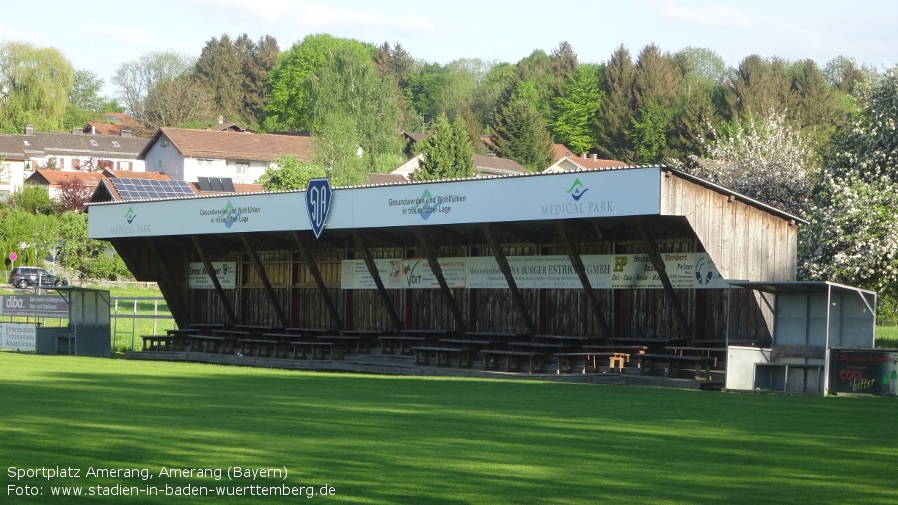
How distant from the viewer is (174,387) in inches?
735

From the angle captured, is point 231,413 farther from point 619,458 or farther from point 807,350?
point 807,350

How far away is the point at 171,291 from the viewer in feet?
115

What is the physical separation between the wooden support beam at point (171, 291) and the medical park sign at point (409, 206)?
5.58 feet

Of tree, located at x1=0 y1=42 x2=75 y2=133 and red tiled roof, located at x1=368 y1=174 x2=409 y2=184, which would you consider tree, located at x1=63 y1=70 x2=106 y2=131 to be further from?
red tiled roof, located at x1=368 y1=174 x2=409 y2=184

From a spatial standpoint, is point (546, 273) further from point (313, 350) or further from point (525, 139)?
point (525, 139)

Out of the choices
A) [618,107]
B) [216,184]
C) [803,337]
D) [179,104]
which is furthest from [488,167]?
[803,337]

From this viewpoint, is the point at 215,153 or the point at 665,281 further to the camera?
the point at 215,153

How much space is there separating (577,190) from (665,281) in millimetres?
2761

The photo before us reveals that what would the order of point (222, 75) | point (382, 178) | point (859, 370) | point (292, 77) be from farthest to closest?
point (222, 75), point (292, 77), point (382, 178), point (859, 370)

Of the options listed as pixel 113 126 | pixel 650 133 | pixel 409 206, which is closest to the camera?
pixel 409 206

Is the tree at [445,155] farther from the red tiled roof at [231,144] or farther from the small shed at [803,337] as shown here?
the small shed at [803,337]

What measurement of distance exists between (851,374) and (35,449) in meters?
14.1

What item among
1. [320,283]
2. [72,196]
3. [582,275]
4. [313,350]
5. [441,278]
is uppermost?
[72,196]

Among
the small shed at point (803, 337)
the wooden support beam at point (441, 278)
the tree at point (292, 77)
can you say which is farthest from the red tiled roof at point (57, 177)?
the small shed at point (803, 337)
